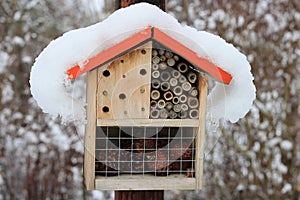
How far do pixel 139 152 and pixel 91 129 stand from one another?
187 mm

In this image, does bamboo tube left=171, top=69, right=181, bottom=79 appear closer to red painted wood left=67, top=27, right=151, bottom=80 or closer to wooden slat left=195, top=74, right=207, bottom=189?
wooden slat left=195, top=74, right=207, bottom=189

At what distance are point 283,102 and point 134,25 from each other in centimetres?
282

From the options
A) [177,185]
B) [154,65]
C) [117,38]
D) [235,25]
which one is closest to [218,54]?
[154,65]

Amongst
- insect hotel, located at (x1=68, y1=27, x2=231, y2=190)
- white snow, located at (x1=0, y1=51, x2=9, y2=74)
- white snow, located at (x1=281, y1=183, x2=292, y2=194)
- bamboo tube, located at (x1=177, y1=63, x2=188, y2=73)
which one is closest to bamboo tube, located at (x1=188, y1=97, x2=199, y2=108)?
insect hotel, located at (x1=68, y1=27, x2=231, y2=190)

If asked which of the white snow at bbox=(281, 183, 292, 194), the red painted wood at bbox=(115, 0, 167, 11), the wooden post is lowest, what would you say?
the white snow at bbox=(281, 183, 292, 194)

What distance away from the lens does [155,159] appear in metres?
1.83

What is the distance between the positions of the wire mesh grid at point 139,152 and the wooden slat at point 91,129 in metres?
0.03

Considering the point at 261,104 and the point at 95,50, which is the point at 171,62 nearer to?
the point at 95,50

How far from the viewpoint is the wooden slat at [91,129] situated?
5.80ft

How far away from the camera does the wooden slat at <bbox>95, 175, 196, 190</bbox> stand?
178 centimetres

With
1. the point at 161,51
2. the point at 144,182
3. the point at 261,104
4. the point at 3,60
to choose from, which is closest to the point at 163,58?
the point at 161,51

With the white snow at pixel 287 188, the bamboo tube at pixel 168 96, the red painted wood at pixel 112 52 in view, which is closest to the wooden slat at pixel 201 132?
the bamboo tube at pixel 168 96

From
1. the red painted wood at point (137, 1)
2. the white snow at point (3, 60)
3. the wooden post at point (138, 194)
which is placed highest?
the white snow at point (3, 60)

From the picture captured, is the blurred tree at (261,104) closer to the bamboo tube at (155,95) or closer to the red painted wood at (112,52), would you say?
the bamboo tube at (155,95)
